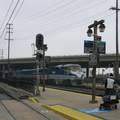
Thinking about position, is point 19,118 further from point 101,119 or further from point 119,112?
point 119,112

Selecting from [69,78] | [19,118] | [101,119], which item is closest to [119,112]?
[101,119]

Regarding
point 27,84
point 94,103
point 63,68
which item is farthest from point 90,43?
point 63,68

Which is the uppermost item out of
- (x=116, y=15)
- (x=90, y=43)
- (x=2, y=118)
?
(x=116, y=15)

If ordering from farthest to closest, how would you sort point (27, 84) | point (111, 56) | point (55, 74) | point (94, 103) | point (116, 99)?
1. point (111, 56)
2. point (55, 74)
3. point (27, 84)
4. point (94, 103)
5. point (116, 99)

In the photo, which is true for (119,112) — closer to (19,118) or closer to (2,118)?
(19,118)

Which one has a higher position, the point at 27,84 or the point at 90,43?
the point at 90,43

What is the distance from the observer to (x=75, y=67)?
40.0 meters

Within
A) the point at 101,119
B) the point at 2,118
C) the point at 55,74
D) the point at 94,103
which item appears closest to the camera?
the point at 101,119

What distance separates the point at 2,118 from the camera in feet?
31.6

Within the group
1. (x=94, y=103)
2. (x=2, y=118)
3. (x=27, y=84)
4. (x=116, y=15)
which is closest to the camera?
(x=2, y=118)

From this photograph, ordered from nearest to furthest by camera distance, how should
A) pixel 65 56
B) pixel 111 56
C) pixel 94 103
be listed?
pixel 94 103
pixel 111 56
pixel 65 56

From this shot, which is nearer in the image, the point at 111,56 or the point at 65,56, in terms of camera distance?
the point at 111,56

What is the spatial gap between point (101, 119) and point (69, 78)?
30.4m

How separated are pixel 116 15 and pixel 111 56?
34.2 meters
